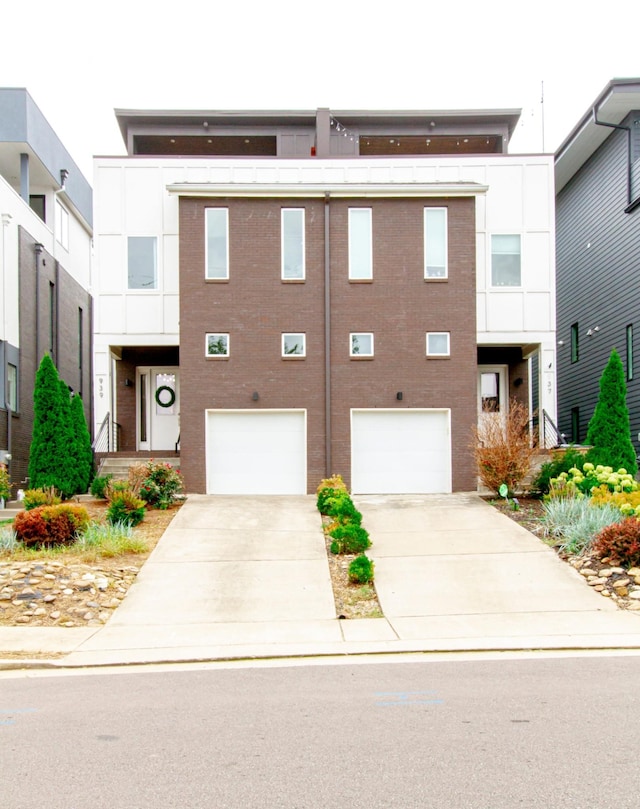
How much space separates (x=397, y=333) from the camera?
18.9 m

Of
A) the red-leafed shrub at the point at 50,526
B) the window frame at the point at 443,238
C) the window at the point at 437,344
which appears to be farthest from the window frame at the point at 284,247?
the red-leafed shrub at the point at 50,526

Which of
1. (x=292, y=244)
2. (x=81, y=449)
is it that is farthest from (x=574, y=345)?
(x=81, y=449)

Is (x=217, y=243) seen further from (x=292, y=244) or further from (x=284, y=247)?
(x=292, y=244)

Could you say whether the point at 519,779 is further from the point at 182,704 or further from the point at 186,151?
the point at 186,151

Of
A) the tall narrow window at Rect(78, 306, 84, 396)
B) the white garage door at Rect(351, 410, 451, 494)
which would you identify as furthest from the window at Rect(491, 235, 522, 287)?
the tall narrow window at Rect(78, 306, 84, 396)

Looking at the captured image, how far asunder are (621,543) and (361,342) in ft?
29.7

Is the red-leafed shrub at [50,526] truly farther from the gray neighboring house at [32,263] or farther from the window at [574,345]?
the window at [574,345]

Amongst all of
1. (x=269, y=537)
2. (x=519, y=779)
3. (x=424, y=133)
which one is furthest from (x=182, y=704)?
(x=424, y=133)

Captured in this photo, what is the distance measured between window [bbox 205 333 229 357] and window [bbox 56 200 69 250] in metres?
10.4

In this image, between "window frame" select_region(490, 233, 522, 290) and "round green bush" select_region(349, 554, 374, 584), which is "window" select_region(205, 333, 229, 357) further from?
"round green bush" select_region(349, 554, 374, 584)

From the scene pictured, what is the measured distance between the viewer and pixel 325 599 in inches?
413

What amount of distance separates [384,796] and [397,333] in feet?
49.4

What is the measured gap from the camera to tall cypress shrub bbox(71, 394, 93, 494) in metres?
17.6

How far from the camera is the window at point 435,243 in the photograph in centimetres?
1912
